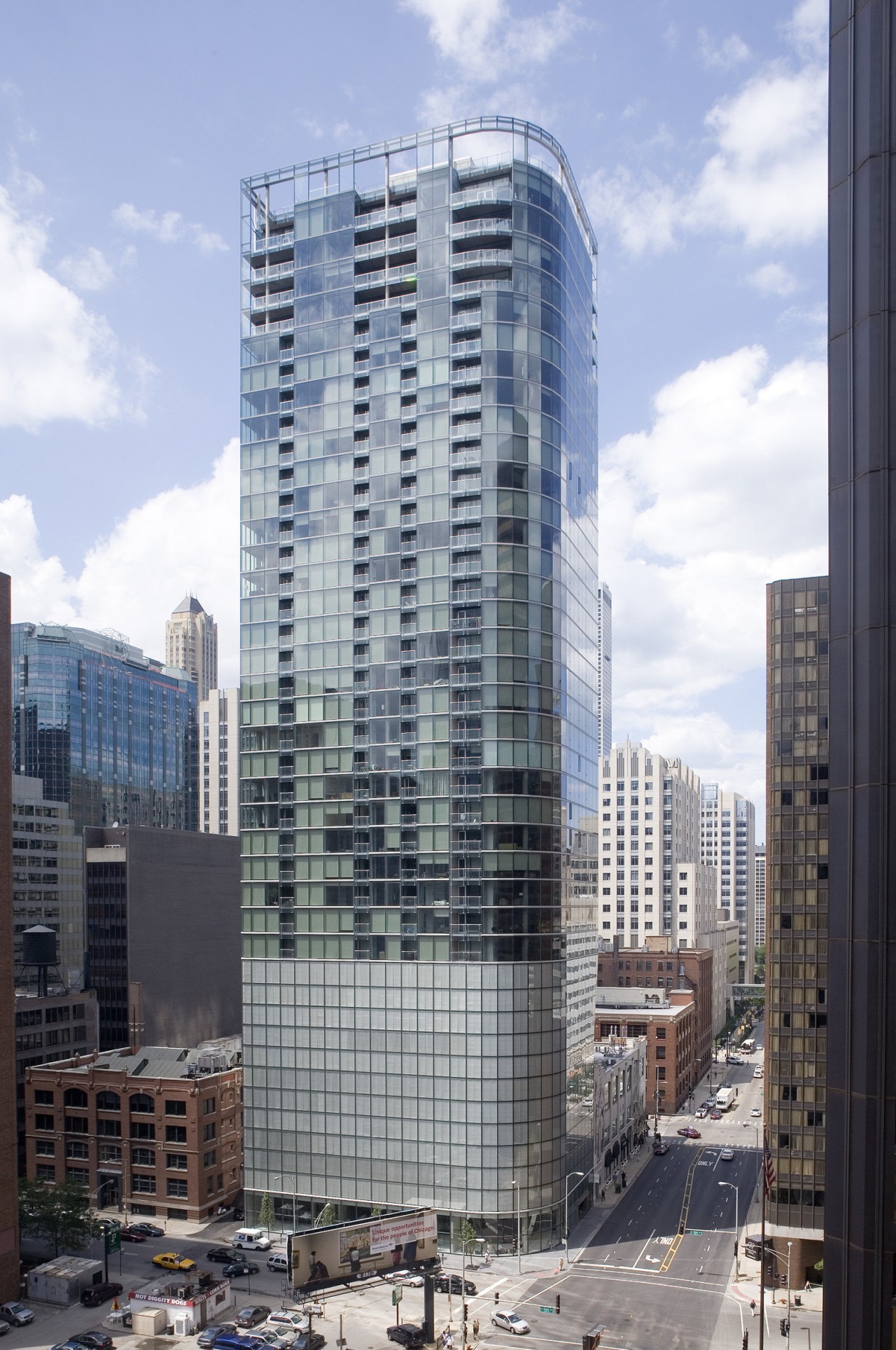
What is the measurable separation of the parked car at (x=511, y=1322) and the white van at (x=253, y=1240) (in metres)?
25.1

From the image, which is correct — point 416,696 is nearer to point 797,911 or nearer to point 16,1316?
point 797,911

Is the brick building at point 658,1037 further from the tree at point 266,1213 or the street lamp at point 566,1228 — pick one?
the tree at point 266,1213

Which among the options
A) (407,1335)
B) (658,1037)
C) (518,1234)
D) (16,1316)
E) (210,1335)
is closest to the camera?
(407,1335)

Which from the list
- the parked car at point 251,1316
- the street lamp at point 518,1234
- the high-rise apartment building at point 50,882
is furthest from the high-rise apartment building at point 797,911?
the high-rise apartment building at point 50,882

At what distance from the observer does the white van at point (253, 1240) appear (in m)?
89.6

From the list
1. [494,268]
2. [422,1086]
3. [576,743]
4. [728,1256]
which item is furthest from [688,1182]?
[494,268]

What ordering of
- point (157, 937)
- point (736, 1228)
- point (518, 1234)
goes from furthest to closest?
1. point (157, 937)
2. point (736, 1228)
3. point (518, 1234)

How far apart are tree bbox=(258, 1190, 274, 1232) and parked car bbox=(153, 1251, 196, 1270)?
6605 millimetres

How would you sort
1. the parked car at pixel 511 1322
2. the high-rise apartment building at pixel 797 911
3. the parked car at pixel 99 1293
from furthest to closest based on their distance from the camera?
the high-rise apartment building at pixel 797 911, the parked car at pixel 99 1293, the parked car at pixel 511 1322

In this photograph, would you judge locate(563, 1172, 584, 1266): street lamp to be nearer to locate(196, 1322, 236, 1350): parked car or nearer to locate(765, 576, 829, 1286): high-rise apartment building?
locate(765, 576, 829, 1286): high-rise apartment building

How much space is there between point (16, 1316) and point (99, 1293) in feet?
21.6

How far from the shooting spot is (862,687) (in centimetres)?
2294

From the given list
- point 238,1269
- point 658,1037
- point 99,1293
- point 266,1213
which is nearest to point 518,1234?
point 266,1213

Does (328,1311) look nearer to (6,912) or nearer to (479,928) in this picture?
(479,928)
